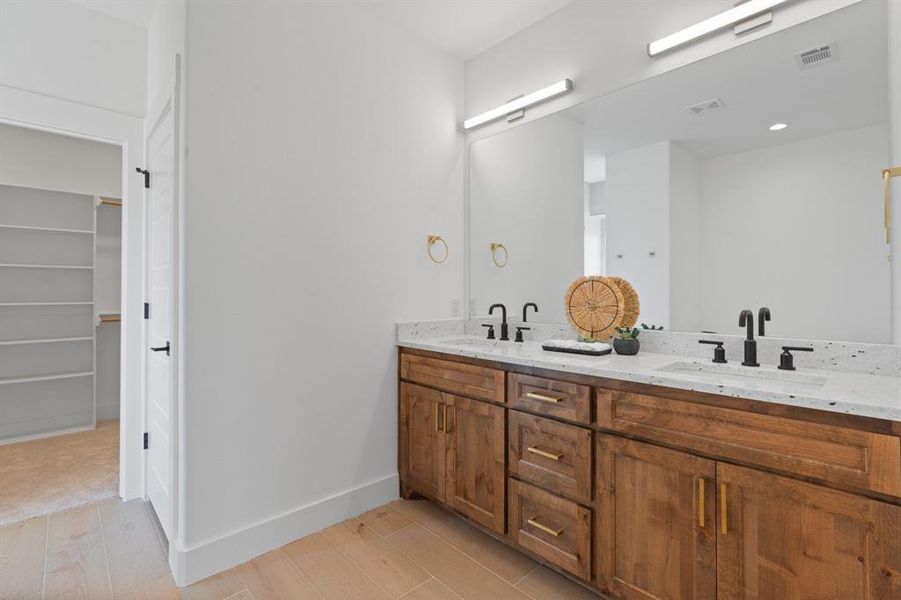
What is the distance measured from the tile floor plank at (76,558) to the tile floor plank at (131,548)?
0.03 meters

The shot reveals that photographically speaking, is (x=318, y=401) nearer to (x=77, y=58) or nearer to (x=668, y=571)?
(x=668, y=571)

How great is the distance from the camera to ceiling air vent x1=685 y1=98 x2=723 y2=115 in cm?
185

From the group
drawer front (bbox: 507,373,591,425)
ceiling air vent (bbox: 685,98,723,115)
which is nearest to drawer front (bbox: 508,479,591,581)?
drawer front (bbox: 507,373,591,425)

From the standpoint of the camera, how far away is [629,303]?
2061 mm

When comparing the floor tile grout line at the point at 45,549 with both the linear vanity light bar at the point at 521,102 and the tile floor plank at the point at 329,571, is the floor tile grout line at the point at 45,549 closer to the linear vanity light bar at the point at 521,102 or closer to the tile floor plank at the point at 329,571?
the tile floor plank at the point at 329,571

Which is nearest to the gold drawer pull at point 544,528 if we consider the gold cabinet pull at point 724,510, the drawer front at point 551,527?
the drawer front at point 551,527

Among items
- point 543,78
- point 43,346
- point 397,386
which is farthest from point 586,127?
point 43,346

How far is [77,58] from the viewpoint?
7.59 feet

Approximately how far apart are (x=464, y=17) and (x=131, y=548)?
124 inches

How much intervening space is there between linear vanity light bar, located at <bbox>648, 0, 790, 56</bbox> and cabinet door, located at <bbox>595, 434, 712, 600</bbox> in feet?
5.48

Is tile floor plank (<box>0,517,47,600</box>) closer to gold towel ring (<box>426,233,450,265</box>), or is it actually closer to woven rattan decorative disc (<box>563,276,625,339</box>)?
gold towel ring (<box>426,233,450,265</box>)

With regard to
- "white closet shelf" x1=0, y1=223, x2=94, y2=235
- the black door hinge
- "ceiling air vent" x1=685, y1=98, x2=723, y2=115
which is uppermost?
"ceiling air vent" x1=685, y1=98, x2=723, y2=115

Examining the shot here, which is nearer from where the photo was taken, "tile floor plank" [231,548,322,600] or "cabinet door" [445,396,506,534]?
"tile floor plank" [231,548,322,600]

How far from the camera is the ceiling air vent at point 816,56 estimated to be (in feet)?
5.20
